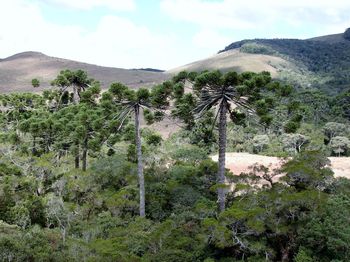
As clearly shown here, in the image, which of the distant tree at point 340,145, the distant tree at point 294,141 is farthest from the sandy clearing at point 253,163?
the distant tree at point 340,145

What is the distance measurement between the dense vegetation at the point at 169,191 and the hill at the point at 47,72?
116971 mm

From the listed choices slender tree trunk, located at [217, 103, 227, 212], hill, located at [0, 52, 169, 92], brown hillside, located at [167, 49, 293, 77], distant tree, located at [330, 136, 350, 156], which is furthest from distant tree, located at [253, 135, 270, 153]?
brown hillside, located at [167, 49, 293, 77]

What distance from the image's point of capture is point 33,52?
19700cm

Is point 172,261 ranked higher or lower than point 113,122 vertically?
lower

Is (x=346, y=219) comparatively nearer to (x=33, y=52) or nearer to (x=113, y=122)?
(x=113, y=122)

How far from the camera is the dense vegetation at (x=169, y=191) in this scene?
1623cm

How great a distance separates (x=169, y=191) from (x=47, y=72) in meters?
150

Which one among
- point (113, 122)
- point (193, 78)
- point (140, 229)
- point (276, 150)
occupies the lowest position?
point (276, 150)

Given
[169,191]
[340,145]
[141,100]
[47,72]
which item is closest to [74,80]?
[141,100]

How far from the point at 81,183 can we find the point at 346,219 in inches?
618

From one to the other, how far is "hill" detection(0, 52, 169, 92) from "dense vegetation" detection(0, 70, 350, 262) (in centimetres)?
11697

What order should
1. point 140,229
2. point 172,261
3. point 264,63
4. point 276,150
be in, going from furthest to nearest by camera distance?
point 264,63 → point 276,150 → point 140,229 → point 172,261

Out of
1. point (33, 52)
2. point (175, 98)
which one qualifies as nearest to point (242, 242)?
point (175, 98)

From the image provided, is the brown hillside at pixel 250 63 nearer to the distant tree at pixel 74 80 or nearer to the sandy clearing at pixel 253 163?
the sandy clearing at pixel 253 163
